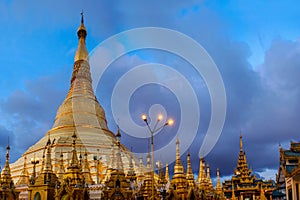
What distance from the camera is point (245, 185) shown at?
2542 inches

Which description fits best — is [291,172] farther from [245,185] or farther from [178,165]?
[245,185]

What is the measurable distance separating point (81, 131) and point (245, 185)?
30.6 meters

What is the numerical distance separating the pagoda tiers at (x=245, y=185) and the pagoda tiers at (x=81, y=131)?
70.3ft

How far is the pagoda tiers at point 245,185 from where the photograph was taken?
62.8m

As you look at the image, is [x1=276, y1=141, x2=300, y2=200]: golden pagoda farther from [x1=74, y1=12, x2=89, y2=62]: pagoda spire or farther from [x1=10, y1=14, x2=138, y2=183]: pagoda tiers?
[x1=74, y1=12, x2=89, y2=62]: pagoda spire

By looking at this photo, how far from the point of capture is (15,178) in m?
49.2

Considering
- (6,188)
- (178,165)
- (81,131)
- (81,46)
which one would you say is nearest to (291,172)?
(178,165)

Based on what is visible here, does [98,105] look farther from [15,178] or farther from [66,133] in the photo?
[15,178]

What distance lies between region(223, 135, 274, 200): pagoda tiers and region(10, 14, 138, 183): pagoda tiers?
21415 millimetres

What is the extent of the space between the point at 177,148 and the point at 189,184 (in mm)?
2925

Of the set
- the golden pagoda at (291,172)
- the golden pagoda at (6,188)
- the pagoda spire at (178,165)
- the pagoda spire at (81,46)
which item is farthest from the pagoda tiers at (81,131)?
the golden pagoda at (291,172)

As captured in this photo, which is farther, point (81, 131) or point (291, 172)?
point (81, 131)

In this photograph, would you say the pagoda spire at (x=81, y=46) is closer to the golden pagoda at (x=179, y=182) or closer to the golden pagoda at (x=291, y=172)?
the golden pagoda at (x=291, y=172)

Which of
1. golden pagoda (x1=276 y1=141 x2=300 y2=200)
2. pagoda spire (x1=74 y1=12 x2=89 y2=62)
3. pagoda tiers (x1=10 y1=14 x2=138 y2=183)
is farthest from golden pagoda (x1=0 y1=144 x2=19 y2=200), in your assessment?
pagoda spire (x1=74 y1=12 x2=89 y2=62)
